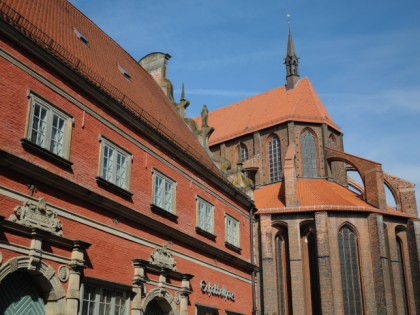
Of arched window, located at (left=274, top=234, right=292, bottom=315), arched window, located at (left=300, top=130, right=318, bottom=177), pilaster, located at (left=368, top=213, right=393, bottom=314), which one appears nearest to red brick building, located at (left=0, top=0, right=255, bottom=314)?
arched window, located at (left=274, top=234, right=292, bottom=315)

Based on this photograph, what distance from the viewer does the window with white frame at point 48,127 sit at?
1145 centimetres

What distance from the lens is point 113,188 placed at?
13.8 m

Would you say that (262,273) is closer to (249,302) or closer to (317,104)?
(249,302)

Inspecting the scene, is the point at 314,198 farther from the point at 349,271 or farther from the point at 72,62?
the point at 72,62

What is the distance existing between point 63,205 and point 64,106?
2.41 meters

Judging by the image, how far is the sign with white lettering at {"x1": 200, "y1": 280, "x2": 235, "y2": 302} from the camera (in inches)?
696

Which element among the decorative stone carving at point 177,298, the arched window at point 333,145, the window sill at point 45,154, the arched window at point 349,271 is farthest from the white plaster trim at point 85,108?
the arched window at point 333,145

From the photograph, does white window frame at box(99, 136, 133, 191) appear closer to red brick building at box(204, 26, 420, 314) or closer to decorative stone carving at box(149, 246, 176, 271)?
decorative stone carving at box(149, 246, 176, 271)

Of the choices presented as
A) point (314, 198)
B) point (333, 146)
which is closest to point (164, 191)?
point (314, 198)

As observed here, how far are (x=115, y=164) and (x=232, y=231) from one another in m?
8.26

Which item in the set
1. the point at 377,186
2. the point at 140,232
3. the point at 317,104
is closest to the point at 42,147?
the point at 140,232

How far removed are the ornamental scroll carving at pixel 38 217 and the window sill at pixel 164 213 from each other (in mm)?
4213

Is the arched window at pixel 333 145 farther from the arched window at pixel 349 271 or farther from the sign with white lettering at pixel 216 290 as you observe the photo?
the sign with white lettering at pixel 216 290

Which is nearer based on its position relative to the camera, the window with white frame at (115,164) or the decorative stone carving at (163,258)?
the window with white frame at (115,164)
